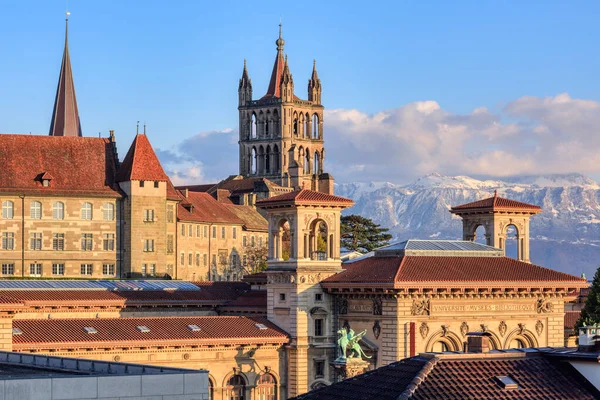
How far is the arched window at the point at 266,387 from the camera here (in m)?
84.2

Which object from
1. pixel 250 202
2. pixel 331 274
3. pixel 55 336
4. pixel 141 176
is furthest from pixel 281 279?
pixel 250 202

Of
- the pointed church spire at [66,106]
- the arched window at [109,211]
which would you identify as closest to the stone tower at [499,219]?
the arched window at [109,211]

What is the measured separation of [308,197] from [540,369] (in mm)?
36374

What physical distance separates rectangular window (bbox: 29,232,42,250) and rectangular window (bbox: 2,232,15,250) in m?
1.36

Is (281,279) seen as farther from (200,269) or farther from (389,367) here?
(200,269)

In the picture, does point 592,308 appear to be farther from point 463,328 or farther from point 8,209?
point 8,209

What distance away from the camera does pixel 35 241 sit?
117 m

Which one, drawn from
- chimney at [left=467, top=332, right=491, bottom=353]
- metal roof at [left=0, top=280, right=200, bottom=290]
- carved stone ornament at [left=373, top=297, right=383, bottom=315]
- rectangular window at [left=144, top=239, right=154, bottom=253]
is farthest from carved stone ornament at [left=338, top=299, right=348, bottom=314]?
rectangular window at [left=144, top=239, right=154, bottom=253]

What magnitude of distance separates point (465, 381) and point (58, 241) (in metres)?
70.0

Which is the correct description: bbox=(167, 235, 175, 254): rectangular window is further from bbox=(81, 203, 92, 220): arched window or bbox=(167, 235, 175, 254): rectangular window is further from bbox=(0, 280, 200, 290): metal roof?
bbox=(0, 280, 200, 290): metal roof

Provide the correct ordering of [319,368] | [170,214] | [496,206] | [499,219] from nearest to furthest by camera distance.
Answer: [319,368]
[496,206]
[499,219]
[170,214]

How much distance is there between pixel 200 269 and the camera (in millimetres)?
146000

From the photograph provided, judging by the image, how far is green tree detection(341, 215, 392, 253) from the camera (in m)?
165

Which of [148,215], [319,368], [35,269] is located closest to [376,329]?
[319,368]
